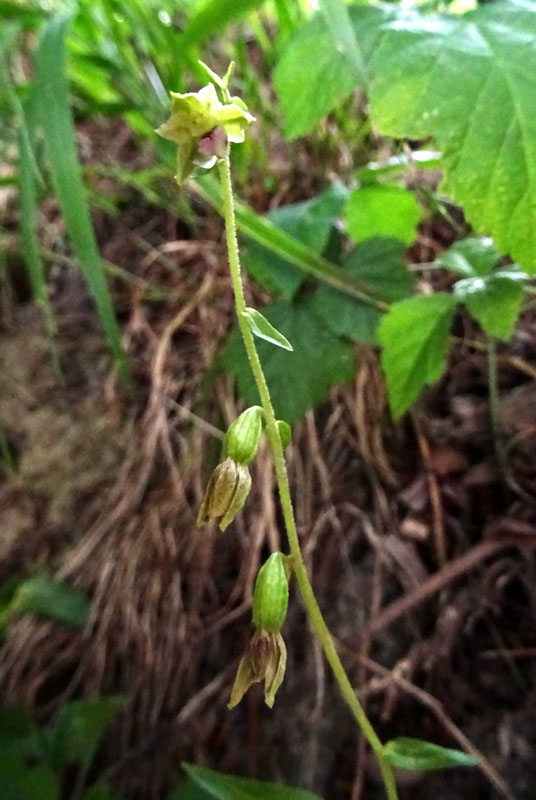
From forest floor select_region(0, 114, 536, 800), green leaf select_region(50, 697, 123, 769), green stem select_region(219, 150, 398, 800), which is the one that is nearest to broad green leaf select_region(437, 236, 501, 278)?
forest floor select_region(0, 114, 536, 800)

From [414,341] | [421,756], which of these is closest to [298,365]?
[414,341]

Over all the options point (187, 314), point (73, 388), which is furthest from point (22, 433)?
point (187, 314)

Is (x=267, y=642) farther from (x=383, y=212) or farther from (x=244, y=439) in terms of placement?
(x=383, y=212)

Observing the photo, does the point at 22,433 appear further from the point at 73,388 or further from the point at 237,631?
the point at 237,631

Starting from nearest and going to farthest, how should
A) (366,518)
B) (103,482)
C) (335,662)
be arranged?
(335,662)
(366,518)
(103,482)

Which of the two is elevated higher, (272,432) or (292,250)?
(292,250)

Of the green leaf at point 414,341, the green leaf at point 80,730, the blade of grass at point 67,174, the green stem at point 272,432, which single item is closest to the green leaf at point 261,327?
the green stem at point 272,432
